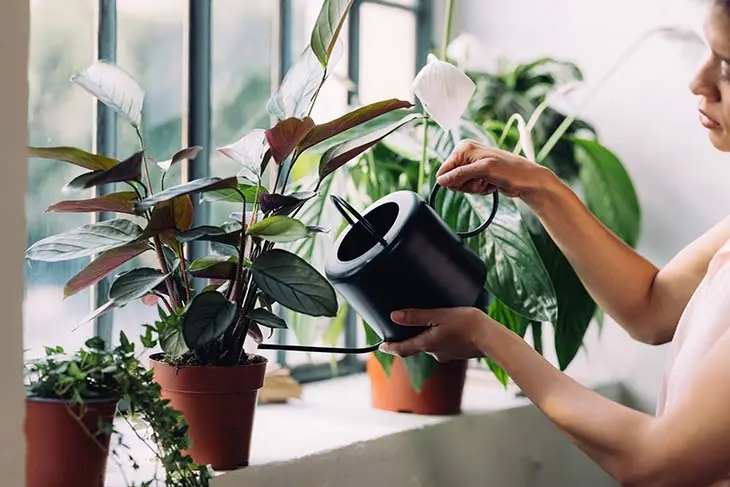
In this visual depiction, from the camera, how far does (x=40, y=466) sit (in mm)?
903

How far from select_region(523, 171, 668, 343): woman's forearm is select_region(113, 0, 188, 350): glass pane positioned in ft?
1.98

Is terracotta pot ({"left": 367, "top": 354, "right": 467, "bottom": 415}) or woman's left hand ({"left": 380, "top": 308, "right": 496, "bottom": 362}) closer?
woman's left hand ({"left": 380, "top": 308, "right": 496, "bottom": 362})

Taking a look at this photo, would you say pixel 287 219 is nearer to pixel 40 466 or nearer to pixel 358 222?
pixel 358 222

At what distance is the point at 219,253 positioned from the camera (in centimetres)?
112

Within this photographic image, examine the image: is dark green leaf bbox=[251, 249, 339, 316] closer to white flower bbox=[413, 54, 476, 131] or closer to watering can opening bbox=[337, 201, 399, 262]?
watering can opening bbox=[337, 201, 399, 262]

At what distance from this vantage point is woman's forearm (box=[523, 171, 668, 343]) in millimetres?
1267

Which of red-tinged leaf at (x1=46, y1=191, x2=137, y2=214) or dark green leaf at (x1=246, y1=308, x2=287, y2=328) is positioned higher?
red-tinged leaf at (x1=46, y1=191, x2=137, y2=214)

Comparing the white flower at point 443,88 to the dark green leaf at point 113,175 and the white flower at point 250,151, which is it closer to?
the white flower at point 250,151

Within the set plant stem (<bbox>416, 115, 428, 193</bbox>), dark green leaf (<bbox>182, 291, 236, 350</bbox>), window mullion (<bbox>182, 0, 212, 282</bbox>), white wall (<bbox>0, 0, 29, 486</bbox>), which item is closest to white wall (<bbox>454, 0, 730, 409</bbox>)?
plant stem (<bbox>416, 115, 428, 193</bbox>)

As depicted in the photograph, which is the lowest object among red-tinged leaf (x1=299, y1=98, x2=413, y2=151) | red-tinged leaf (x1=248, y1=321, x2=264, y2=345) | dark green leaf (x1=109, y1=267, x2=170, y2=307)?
red-tinged leaf (x1=248, y1=321, x2=264, y2=345)

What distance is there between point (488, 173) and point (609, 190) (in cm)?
61

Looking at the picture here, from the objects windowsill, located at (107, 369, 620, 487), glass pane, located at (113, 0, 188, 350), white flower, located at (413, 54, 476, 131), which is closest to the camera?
white flower, located at (413, 54, 476, 131)

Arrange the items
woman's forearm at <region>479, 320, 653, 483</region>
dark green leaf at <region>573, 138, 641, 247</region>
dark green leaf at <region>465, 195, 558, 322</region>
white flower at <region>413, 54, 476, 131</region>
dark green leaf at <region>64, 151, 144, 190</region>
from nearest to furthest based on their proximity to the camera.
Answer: dark green leaf at <region>64, 151, 144, 190</region> → woman's forearm at <region>479, 320, 653, 483</region> → white flower at <region>413, 54, 476, 131</region> → dark green leaf at <region>465, 195, 558, 322</region> → dark green leaf at <region>573, 138, 641, 247</region>

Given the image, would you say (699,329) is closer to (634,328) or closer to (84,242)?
(634,328)
